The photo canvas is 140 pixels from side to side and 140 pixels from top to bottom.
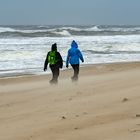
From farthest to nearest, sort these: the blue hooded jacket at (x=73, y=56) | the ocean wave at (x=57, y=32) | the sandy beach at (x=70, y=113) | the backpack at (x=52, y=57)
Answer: the ocean wave at (x=57, y=32), the blue hooded jacket at (x=73, y=56), the backpack at (x=52, y=57), the sandy beach at (x=70, y=113)

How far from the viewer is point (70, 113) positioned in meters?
7.26

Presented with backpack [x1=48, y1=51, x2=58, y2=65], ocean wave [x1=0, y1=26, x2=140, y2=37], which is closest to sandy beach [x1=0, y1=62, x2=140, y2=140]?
backpack [x1=48, y1=51, x2=58, y2=65]

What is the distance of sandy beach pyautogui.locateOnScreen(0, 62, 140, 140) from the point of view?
578cm

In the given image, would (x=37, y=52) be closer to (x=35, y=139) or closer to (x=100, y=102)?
(x=100, y=102)

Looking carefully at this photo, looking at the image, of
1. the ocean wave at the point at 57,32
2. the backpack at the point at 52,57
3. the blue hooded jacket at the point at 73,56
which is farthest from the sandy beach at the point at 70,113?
the ocean wave at the point at 57,32

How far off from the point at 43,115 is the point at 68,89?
3.73 meters

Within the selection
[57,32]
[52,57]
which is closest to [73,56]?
[52,57]

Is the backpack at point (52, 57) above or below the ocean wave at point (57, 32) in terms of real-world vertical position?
above

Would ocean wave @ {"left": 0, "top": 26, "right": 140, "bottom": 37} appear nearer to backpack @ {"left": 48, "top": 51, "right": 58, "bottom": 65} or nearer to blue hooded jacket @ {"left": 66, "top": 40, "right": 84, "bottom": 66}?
blue hooded jacket @ {"left": 66, "top": 40, "right": 84, "bottom": 66}

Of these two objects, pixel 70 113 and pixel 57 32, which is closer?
pixel 70 113

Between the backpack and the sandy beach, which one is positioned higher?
the backpack

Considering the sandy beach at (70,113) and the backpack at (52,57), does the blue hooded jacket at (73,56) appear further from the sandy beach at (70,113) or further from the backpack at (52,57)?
the sandy beach at (70,113)

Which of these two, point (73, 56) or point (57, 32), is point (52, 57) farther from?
point (57, 32)

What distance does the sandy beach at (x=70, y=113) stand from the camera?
578 cm
